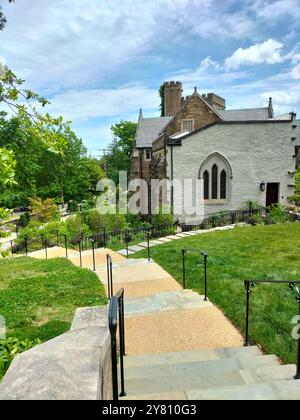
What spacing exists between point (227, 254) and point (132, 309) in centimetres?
523

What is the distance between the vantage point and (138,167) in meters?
33.6

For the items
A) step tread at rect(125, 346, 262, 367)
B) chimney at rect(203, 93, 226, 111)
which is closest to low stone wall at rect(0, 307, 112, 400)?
step tread at rect(125, 346, 262, 367)

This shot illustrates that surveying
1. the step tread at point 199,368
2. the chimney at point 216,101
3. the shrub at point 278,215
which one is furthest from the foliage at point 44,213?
the chimney at point 216,101

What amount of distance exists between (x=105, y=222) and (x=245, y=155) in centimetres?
1028

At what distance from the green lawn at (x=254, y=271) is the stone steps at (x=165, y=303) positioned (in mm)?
381

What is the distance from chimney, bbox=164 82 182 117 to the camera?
38.3m

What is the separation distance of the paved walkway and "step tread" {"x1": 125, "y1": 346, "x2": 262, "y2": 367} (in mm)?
393

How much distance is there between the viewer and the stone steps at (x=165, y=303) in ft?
22.2

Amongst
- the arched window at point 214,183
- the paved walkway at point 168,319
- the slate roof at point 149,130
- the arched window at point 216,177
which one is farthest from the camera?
the slate roof at point 149,130

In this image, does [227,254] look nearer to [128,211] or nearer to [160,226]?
[160,226]

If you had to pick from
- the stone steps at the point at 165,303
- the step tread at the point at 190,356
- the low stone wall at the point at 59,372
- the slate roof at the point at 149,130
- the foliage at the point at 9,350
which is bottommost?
the stone steps at the point at 165,303

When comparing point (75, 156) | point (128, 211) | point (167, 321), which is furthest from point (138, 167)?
point (167, 321)

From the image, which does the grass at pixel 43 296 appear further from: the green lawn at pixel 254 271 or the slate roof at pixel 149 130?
the slate roof at pixel 149 130

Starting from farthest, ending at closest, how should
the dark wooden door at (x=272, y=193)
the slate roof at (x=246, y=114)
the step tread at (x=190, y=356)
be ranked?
the slate roof at (x=246, y=114) < the dark wooden door at (x=272, y=193) < the step tread at (x=190, y=356)
